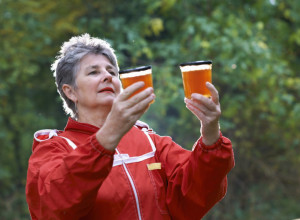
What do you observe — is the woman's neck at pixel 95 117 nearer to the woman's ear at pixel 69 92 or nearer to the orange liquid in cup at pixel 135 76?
the woman's ear at pixel 69 92

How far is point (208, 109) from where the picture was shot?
1807mm

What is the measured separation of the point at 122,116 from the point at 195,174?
0.57 m

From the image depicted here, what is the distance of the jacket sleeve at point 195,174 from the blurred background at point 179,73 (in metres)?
3.34

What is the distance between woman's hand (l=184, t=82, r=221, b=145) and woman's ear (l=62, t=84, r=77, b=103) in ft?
2.52

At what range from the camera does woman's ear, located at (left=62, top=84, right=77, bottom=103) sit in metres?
2.36

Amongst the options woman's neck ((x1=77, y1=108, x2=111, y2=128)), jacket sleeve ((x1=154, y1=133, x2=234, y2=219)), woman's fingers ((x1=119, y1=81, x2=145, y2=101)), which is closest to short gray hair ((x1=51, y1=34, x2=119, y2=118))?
woman's neck ((x1=77, y1=108, x2=111, y2=128))

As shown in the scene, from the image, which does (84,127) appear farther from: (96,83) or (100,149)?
(100,149)

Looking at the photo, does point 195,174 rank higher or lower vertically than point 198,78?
lower

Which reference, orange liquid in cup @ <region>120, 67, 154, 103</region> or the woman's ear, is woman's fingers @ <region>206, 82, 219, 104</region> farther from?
the woman's ear

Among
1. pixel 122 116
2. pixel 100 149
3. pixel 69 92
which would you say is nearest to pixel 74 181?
pixel 100 149

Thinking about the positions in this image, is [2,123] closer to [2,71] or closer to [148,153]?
[2,71]

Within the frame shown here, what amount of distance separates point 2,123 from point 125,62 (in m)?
2.04

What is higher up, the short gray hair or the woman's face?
the short gray hair

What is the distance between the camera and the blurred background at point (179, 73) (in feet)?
18.8
